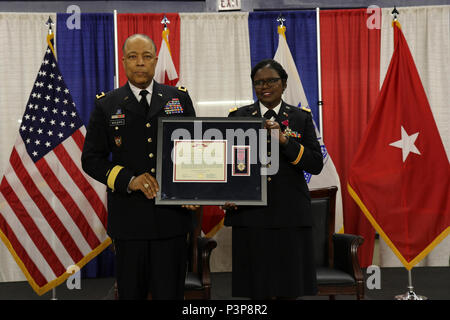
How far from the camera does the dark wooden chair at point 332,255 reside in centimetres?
321

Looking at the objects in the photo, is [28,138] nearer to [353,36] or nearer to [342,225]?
[342,225]

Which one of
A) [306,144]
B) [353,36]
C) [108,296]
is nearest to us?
[306,144]

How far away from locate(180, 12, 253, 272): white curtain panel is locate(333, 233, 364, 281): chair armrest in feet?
5.16

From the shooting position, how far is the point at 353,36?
15.8 ft

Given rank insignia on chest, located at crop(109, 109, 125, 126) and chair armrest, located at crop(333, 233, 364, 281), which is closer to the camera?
rank insignia on chest, located at crop(109, 109, 125, 126)

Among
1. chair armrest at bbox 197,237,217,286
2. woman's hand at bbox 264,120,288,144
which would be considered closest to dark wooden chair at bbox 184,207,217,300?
chair armrest at bbox 197,237,217,286

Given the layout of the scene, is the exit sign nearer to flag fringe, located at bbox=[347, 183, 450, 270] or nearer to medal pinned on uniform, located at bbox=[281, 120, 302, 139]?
flag fringe, located at bbox=[347, 183, 450, 270]

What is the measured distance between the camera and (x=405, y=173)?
373cm

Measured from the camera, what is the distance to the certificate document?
2.02m

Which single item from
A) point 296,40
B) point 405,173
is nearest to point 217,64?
point 296,40

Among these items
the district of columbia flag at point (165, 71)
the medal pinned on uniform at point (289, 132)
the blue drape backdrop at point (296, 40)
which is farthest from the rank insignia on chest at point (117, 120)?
the blue drape backdrop at point (296, 40)

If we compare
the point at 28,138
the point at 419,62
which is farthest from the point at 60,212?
the point at 419,62

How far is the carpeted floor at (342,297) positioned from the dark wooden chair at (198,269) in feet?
2.32

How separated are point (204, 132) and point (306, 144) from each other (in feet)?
2.00
